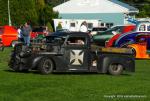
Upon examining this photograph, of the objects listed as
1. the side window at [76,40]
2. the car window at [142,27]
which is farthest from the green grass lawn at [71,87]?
the car window at [142,27]

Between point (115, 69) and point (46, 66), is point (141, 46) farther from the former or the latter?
point (46, 66)

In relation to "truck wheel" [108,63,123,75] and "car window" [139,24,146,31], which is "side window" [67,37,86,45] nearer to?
"truck wheel" [108,63,123,75]

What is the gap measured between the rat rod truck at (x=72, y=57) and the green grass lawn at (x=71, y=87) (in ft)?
1.23

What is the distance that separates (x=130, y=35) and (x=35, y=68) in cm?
1340

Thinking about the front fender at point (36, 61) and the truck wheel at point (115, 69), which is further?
the truck wheel at point (115, 69)

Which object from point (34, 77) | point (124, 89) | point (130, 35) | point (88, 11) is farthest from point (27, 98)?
point (88, 11)

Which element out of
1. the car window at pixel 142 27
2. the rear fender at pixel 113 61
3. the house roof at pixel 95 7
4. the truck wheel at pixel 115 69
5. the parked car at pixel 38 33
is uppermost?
the house roof at pixel 95 7

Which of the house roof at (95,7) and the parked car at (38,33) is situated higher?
the house roof at (95,7)

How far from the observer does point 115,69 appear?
779 inches

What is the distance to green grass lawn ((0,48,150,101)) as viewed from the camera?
517 inches

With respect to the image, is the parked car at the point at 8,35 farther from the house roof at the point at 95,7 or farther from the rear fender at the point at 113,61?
the house roof at the point at 95,7

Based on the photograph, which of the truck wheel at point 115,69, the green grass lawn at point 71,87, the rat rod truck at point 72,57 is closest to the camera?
the green grass lawn at point 71,87

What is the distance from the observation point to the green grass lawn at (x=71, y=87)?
13.1 m

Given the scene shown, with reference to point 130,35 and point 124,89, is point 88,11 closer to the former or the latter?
point 130,35
